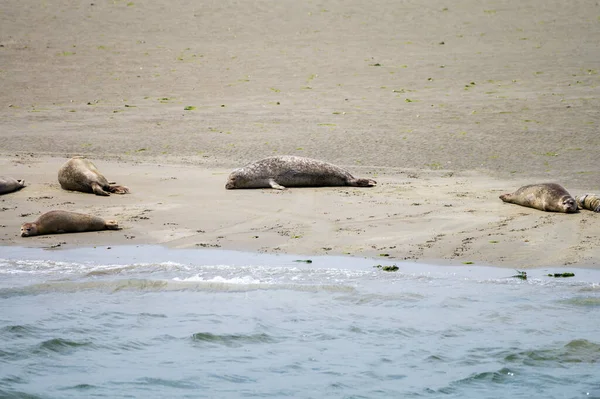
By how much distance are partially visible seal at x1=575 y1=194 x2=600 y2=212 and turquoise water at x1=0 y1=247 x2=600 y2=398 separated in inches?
72.4

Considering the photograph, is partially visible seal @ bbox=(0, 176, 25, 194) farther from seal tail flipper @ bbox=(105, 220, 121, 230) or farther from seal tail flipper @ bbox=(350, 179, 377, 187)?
seal tail flipper @ bbox=(350, 179, 377, 187)

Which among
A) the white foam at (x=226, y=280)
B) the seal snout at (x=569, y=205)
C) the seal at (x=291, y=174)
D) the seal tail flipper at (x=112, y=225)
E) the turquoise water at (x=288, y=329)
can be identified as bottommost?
the turquoise water at (x=288, y=329)

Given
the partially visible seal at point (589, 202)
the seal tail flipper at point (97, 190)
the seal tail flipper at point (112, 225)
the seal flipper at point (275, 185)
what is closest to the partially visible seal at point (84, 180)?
the seal tail flipper at point (97, 190)

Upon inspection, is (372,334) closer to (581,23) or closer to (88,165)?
(88,165)

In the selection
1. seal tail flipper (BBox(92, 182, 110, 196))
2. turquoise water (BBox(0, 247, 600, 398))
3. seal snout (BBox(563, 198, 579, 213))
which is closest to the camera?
turquoise water (BBox(0, 247, 600, 398))

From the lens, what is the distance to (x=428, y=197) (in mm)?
9148

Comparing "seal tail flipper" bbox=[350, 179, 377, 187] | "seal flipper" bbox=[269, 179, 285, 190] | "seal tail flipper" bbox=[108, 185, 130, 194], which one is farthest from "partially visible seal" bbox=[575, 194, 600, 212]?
"seal tail flipper" bbox=[108, 185, 130, 194]

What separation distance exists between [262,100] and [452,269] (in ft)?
27.1

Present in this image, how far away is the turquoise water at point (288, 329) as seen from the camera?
5219mm

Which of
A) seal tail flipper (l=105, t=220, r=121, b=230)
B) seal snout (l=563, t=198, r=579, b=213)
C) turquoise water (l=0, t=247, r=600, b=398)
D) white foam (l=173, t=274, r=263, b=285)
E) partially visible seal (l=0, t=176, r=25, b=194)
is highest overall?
partially visible seal (l=0, t=176, r=25, b=194)

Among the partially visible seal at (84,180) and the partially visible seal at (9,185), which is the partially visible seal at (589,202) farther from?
the partially visible seal at (9,185)

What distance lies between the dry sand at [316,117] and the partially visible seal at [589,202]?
0.14 m

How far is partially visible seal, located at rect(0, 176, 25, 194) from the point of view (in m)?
9.41

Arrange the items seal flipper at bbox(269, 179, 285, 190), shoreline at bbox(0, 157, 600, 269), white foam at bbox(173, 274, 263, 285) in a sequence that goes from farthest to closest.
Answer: seal flipper at bbox(269, 179, 285, 190), shoreline at bbox(0, 157, 600, 269), white foam at bbox(173, 274, 263, 285)
